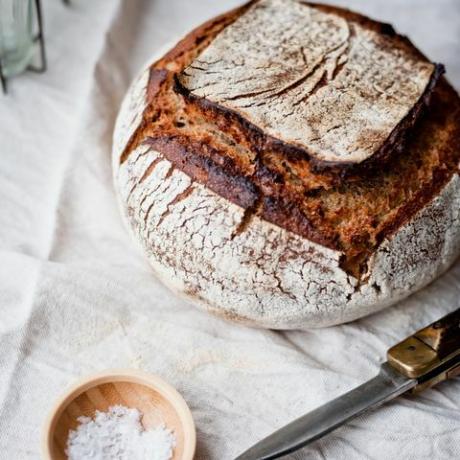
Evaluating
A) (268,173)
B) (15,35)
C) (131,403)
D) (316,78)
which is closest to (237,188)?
(268,173)

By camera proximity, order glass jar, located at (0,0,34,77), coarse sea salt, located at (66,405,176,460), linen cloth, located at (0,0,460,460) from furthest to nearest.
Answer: glass jar, located at (0,0,34,77), linen cloth, located at (0,0,460,460), coarse sea salt, located at (66,405,176,460)

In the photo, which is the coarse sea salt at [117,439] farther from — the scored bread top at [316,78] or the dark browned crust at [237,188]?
the scored bread top at [316,78]

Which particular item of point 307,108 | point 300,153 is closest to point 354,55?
point 307,108

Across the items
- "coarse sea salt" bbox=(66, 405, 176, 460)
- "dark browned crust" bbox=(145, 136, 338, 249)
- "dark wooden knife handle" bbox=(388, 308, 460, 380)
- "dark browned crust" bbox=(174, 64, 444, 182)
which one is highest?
"dark browned crust" bbox=(174, 64, 444, 182)

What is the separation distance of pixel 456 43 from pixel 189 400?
1330 millimetres

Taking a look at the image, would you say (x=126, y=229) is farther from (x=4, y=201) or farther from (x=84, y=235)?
(x=4, y=201)

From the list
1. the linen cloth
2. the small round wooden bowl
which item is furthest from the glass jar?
the small round wooden bowl

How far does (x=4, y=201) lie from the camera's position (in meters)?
1.68

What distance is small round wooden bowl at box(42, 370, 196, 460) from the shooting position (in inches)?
48.5

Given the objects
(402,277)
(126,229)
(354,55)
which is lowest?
(126,229)

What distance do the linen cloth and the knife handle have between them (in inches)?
3.4

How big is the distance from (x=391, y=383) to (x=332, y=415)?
126 mm

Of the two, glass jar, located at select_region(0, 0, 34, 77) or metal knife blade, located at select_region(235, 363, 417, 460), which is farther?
glass jar, located at select_region(0, 0, 34, 77)

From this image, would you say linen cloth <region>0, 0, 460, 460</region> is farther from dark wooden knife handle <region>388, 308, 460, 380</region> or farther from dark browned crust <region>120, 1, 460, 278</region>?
dark browned crust <region>120, 1, 460, 278</region>
